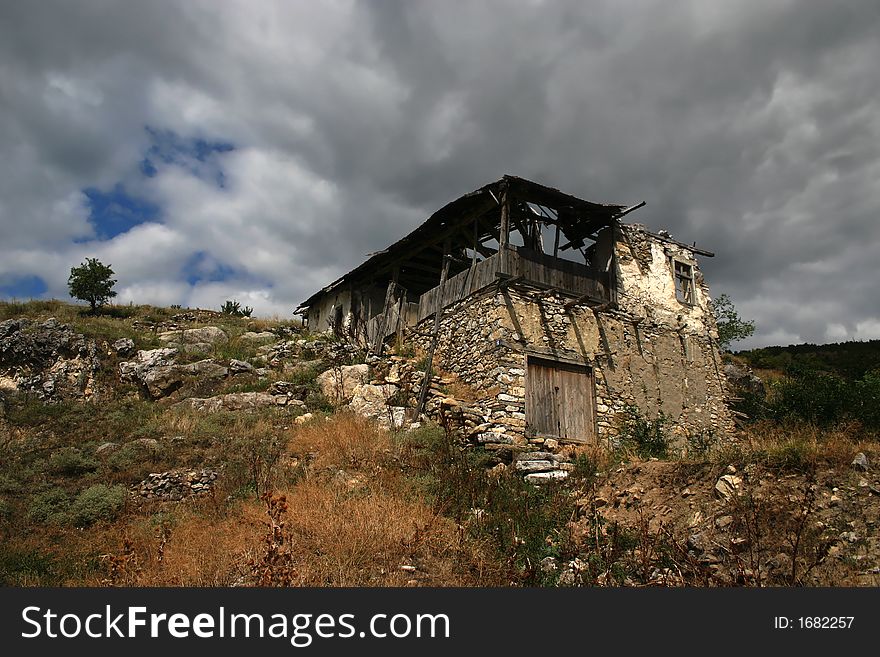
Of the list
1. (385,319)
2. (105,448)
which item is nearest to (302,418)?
(105,448)

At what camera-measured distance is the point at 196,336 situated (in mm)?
22797

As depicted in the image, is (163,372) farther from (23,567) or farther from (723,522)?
(723,522)

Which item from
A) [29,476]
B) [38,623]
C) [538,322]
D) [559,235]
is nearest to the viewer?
[38,623]

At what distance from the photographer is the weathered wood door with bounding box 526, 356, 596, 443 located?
1414 centimetres

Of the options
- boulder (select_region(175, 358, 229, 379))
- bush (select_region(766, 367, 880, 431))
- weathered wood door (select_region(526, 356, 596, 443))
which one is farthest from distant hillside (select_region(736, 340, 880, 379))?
boulder (select_region(175, 358, 229, 379))

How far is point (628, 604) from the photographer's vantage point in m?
4.58

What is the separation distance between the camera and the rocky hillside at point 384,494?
20.7 feet

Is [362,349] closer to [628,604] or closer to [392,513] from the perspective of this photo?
[392,513]

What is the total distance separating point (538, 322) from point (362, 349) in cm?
882

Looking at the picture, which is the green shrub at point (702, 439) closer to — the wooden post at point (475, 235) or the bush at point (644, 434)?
the bush at point (644, 434)

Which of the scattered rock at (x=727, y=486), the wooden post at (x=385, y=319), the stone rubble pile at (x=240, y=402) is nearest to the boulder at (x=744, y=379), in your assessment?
the wooden post at (x=385, y=319)

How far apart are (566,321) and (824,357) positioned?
106ft

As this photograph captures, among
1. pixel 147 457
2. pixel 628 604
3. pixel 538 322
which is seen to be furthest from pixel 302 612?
pixel 538 322

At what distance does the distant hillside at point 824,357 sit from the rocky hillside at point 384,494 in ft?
71.0
